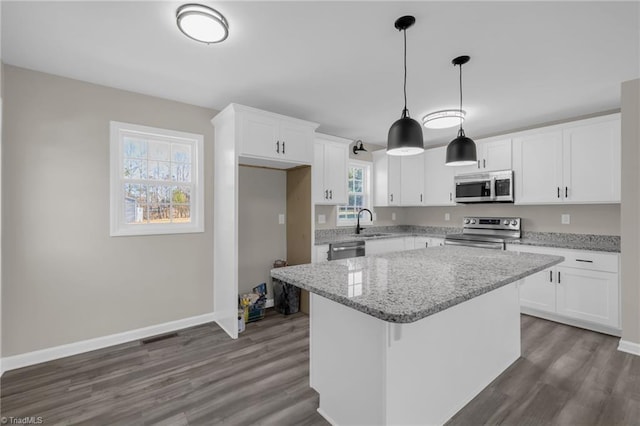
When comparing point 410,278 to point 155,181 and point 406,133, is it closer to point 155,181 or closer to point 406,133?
point 406,133

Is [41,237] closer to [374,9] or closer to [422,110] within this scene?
[374,9]

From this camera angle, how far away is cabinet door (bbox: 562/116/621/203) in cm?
321

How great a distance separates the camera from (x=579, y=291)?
324cm

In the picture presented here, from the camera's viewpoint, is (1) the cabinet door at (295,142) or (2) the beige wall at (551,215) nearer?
(1) the cabinet door at (295,142)

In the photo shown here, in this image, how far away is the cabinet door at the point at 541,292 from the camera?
135 inches

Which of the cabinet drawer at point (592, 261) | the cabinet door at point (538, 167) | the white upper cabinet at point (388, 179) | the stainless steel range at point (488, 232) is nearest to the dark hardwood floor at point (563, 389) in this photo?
the cabinet drawer at point (592, 261)

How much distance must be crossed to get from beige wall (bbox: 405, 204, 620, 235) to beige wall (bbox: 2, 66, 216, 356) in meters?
4.30

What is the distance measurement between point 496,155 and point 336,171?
88.8 inches

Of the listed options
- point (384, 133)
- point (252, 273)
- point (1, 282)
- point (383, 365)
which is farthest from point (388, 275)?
point (384, 133)

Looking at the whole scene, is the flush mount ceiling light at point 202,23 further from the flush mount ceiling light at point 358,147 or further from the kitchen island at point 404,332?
the flush mount ceiling light at point 358,147

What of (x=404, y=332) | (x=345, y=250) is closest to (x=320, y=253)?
(x=345, y=250)

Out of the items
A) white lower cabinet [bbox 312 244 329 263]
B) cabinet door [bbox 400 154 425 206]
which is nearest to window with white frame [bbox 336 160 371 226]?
cabinet door [bbox 400 154 425 206]

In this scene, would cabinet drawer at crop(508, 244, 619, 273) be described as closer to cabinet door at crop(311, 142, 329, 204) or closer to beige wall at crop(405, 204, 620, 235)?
beige wall at crop(405, 204, 620, 235)

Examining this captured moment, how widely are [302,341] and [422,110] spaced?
2.93m
